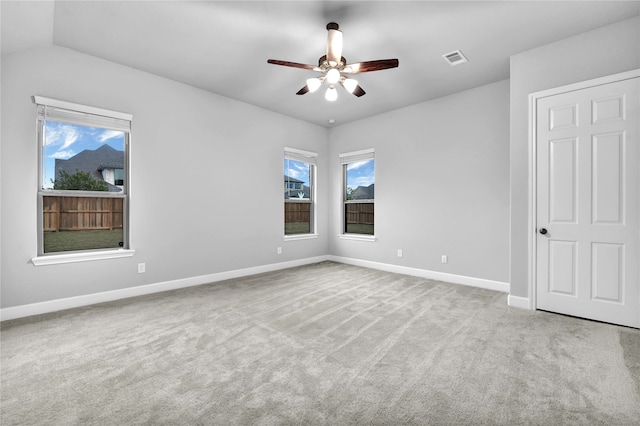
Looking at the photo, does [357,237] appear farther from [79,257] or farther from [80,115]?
[80,115]

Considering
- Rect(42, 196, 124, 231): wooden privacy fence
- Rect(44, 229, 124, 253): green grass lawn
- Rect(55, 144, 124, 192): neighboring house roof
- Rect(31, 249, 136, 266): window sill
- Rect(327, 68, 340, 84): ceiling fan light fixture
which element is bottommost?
Rect(44, 229, 124, 253): green grass lawn

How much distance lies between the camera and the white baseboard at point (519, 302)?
3.20 meters

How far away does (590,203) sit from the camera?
2.88 metres

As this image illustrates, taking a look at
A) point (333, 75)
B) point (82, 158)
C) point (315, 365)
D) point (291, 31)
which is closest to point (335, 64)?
point (333, 75)

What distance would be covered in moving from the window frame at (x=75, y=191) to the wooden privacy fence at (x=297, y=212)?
267 centimetres

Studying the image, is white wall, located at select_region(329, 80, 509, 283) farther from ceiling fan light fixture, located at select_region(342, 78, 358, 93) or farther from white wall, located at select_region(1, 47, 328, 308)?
ceiling fan light fixture, located at select_region(342, 78, 358, 93)

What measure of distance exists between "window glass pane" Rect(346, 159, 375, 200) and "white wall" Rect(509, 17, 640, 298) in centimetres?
263

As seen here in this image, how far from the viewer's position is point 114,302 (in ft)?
11.1

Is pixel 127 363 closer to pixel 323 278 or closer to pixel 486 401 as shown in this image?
pixel 486 401

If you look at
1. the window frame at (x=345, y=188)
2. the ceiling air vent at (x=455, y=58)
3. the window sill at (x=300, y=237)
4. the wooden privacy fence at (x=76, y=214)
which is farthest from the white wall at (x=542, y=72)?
the wooden privacy fence at (x=76, y=214)

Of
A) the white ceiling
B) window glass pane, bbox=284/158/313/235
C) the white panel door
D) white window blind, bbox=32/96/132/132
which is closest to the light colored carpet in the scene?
the white panel door

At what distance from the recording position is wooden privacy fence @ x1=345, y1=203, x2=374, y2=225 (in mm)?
5688

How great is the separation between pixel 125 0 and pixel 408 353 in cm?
375

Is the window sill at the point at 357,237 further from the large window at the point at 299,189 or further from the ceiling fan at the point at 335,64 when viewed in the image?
the ceiling fan at the point at 335,64
